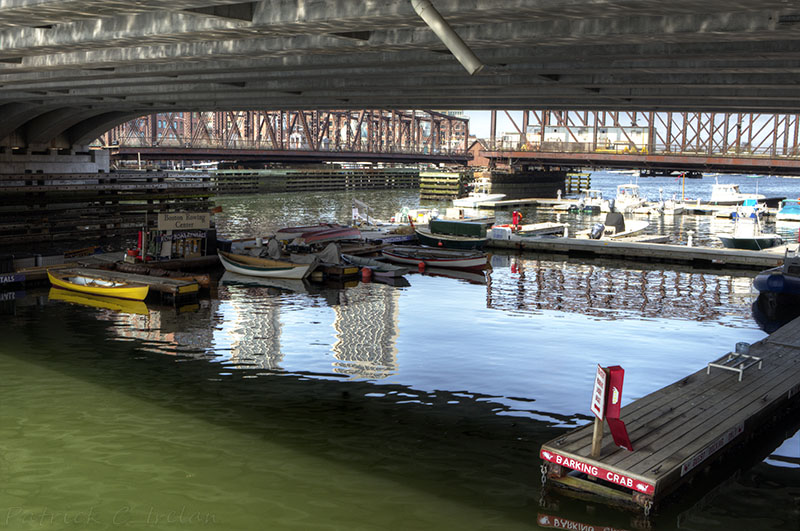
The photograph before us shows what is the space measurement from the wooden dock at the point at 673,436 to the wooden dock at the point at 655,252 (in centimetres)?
2584

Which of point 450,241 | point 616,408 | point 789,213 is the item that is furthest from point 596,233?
point 616,408

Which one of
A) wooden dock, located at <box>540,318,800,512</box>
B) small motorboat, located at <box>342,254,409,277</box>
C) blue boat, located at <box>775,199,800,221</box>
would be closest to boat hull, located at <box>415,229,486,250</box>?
small motorboat, located at <box>342,254,409,277</box>

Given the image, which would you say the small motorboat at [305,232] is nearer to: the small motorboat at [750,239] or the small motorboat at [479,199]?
the small motorboat at [750,239]

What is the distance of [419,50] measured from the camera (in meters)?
19.6

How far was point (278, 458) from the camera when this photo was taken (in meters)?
14.8

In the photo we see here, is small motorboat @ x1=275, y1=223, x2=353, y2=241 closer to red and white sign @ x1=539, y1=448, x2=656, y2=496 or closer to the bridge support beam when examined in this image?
the bridge support beam

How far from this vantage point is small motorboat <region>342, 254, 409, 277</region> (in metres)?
37.2

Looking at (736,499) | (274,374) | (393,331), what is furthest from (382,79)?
(736,499)

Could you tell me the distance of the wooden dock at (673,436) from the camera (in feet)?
41.5

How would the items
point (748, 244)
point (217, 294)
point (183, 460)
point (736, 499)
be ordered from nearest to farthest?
1. point (736, 499)
2. point (183, 460)
3. point (217, 294)
4. point (748, 244)

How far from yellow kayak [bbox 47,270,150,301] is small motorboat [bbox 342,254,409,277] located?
1116cm

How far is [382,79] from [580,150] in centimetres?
9667

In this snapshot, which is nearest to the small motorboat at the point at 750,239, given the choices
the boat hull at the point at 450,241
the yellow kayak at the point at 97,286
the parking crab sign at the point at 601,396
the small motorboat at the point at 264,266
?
the boat hull at the point at 450,241

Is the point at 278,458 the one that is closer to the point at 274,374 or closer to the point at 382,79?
the point at 274,374
